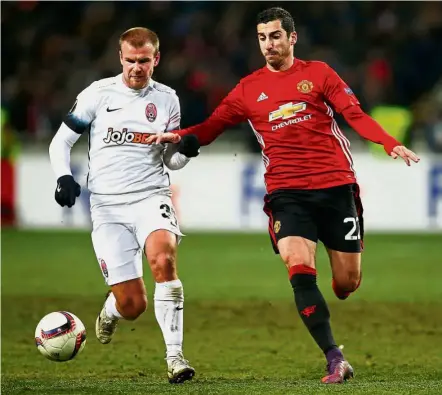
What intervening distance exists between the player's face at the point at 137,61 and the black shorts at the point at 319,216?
47.5 inches

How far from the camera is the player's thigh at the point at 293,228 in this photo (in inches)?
292

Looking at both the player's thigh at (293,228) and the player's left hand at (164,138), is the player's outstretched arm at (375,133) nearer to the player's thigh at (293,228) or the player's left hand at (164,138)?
the player's thigh at (293,228)

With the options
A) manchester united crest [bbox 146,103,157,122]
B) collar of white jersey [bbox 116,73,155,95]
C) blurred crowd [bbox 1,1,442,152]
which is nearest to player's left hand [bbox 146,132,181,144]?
manchester united crest [bbox 146,103,157,122]

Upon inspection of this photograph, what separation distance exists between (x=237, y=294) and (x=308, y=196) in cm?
561

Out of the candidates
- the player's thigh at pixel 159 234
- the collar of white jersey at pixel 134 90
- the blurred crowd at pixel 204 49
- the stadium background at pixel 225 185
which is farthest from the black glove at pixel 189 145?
the blurred crowd at pixel 204 49

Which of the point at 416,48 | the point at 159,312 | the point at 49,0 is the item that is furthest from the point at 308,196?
the point at 49,0

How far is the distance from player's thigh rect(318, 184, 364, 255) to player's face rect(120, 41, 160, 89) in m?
1.48

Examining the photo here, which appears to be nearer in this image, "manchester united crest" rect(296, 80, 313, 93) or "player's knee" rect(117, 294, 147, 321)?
"manchester united crest" rect(296, 80, 313, 93)

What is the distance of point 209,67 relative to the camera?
21.5 metres

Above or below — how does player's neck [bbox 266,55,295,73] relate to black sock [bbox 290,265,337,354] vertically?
above

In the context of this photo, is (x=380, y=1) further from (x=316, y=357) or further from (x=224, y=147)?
(x=316, y=357)

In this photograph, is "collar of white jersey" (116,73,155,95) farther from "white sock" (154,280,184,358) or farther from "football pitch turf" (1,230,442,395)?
"football pitch turf" (1,230,442,395)

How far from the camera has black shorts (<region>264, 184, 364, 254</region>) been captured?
24.8ft

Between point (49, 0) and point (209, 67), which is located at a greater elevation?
point (49, 0)
